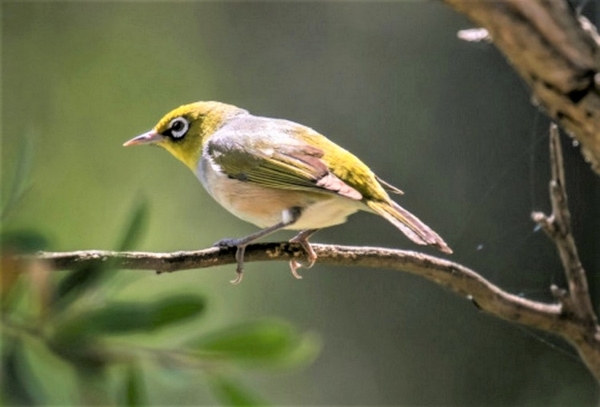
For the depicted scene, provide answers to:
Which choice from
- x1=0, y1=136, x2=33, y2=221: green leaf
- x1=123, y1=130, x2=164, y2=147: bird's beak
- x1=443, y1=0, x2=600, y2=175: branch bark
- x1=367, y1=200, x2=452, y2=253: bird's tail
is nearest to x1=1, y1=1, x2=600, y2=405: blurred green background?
x1=123, y1=130, x2=164, y2=147: bird's beak

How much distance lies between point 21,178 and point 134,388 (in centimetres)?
7

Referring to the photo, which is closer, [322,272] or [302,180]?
[302,180]

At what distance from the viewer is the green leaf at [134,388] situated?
0.21 meters

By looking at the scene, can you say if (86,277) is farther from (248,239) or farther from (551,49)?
(248,239)

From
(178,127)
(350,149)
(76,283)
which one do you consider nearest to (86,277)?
(76,283)

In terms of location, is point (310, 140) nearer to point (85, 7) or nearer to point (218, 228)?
point (218, 228)

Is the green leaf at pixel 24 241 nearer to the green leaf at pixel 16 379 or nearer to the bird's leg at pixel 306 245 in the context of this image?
the green leaf at pixel 16 379

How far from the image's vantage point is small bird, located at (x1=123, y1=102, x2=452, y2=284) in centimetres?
98

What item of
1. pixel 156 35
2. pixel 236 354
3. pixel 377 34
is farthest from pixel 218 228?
pixel 236 354

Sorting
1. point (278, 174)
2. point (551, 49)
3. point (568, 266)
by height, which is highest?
point (551, 49)

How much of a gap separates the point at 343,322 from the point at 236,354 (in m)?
1.94

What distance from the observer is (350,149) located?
4.92ft

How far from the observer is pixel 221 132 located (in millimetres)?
1131

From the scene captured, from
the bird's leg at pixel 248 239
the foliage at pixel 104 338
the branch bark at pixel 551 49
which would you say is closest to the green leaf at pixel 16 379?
the foliage at pixel 104 338
